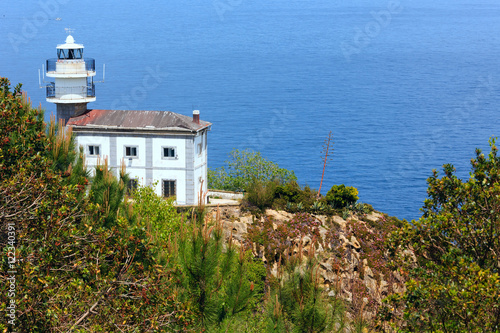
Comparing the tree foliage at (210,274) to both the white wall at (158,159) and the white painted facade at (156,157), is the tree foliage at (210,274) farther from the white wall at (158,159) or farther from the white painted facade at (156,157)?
the white wall at (158,159)

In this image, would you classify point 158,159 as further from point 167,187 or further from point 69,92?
point 69,92

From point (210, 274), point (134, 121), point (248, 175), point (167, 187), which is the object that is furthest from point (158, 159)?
point (210, 274)

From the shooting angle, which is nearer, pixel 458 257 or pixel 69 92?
pixel 458 257

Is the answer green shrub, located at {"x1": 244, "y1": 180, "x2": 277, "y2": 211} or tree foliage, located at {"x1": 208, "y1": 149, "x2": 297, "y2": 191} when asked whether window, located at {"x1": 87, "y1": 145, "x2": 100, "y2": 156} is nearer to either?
green shrub, located at {"x1": 244, "y1": 180, "x2": 277, "y2": 211}

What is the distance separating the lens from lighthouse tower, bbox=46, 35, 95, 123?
60375 millimetres

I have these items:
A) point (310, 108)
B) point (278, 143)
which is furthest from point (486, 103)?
point (278, 143)

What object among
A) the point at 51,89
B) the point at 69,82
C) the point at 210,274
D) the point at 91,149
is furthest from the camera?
the point at 51,89

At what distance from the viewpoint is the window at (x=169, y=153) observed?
57812 mm

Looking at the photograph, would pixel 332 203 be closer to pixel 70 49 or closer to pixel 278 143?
pixel 70 49

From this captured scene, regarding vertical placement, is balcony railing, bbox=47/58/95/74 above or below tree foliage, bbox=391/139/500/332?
above

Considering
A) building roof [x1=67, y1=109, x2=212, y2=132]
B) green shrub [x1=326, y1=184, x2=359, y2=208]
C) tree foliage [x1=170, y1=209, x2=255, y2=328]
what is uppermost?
building roof [x1=67, y1=109, x2=212, y2=132]

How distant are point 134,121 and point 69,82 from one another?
23.8 ft

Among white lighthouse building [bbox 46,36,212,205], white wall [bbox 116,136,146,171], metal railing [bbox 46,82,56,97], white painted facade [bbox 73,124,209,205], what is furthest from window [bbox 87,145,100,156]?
metal railing [bbox 46,82,56,97]

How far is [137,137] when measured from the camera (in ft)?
191
